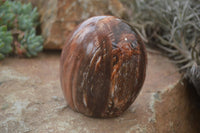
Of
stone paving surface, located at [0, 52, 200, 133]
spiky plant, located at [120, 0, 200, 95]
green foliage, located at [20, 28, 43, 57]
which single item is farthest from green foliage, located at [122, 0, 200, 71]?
green foliage, located at [20, 28, 43, 57]

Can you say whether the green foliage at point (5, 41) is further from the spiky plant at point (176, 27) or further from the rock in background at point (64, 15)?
the spiky plant at point (176, 27)

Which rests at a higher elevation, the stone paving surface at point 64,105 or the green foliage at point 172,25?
the green foliage at point 172,25

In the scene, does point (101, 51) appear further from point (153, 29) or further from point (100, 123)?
point (153, 29)

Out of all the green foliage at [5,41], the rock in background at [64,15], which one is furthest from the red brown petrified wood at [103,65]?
the rock in background at [64,15]

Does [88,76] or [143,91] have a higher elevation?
[88,76]

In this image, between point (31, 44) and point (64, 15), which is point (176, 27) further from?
point (31, 44)

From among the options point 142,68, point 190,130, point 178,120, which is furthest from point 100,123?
point 190,130

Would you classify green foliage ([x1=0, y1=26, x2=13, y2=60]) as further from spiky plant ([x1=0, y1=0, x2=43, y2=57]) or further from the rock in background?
the rock in background
